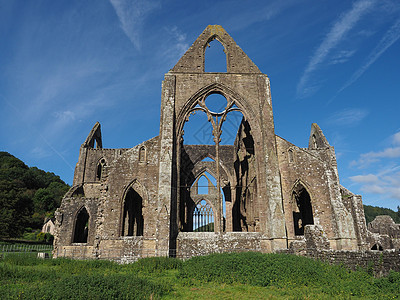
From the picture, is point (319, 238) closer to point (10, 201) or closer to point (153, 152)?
point (153, 152)

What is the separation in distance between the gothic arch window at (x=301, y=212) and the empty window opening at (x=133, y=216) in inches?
409

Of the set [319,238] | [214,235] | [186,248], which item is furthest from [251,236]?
[319,238]

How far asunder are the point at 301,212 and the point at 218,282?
11.6 metres

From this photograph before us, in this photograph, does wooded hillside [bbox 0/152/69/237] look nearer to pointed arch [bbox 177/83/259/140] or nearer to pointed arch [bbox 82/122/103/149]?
pointed arch [bbox 82/122/103/149]

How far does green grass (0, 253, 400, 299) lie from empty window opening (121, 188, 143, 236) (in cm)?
822

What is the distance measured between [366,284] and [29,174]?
244ft

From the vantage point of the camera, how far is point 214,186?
15.9 metres

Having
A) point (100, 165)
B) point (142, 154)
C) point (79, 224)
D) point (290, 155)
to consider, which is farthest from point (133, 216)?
point (290, 155)

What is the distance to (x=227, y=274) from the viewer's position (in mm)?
7875

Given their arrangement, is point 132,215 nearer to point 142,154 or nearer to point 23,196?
point 142,154

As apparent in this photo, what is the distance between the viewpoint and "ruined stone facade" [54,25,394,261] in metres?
13.1

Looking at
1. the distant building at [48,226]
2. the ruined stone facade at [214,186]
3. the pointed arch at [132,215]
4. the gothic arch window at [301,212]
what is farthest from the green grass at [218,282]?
the distant building at [48,226]

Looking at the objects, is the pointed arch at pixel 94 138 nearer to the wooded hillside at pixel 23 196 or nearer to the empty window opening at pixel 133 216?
the empty window opening at pixel 133 216

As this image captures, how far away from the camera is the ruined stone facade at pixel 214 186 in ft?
43.1
